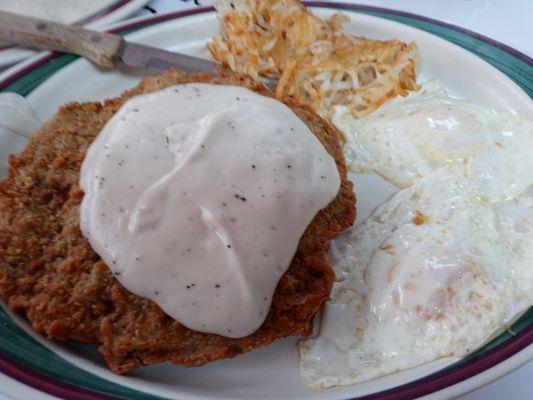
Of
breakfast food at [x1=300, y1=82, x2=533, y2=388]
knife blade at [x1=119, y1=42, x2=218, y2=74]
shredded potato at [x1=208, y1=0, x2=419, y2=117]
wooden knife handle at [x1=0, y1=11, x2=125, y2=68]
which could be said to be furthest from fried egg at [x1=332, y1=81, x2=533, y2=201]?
wooden knife handle at [x1=0, y1=11, x2=125, y2=68]

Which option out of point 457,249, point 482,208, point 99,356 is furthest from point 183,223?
point 482,208

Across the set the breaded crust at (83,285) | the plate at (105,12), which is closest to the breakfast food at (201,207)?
the breaded crust at (83,285)

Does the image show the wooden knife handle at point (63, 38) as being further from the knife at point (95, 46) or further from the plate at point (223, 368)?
the plate at point (223, 368)

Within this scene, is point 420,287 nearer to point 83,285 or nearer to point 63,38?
point 83,285

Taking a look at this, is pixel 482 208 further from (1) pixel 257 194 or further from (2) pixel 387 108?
(1) pixel 257 194

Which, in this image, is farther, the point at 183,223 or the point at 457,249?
the point at 457,249

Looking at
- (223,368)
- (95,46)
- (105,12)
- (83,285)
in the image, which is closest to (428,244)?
(223,368)
